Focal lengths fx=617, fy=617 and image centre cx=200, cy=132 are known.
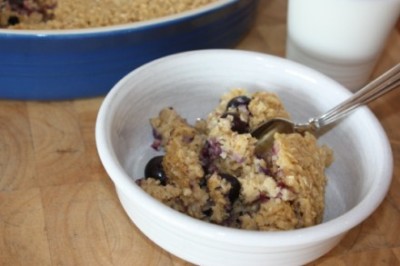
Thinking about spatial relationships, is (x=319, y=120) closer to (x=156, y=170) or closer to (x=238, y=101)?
(x=238, y=101)

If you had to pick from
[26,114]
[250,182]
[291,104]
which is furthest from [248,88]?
[26,114]

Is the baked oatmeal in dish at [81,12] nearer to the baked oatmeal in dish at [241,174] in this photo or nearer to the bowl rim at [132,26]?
the bowl rim at [132,26]

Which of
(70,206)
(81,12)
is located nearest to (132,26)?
(81,12)

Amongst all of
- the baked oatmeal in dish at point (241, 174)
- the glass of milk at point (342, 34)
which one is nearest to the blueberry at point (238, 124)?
the baked oatmeal in dish at point (241, 174)

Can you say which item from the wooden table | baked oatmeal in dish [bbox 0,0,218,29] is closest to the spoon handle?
the wooden table

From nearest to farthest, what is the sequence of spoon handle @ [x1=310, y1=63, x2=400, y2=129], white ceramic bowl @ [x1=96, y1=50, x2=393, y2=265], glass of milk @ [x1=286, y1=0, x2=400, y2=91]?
white ceramic bowl @ [x1=96, y1=50, x2=393, y2=265]
spoon handle @ [x1=310, y1=63, x2=400, y2=129]
glass of milk @ [x1=286, y1=0, x2=400, y2=91]

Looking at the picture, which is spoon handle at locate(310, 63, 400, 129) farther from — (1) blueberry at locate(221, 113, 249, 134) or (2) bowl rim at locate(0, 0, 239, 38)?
(2) bowl rim at locate(0, 0, 239, 38)
